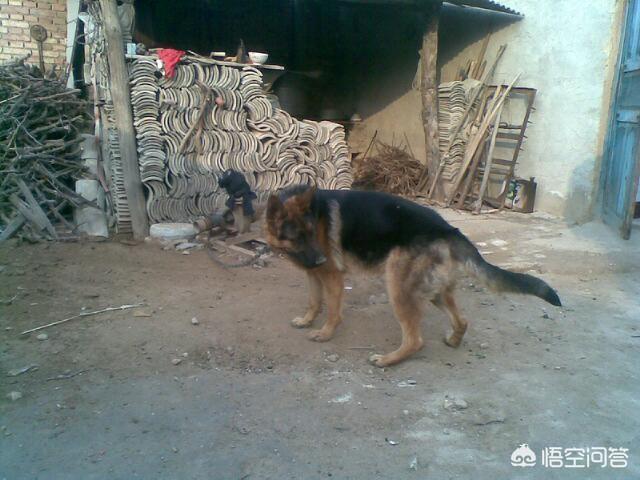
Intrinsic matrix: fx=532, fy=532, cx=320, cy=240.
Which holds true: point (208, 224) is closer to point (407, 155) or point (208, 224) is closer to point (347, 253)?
point (347, 253)

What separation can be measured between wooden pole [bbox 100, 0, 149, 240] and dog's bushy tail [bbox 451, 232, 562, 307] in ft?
15.9

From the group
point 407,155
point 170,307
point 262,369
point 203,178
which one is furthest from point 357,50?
point 262,369

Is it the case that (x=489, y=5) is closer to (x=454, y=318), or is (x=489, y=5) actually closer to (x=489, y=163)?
(x=489, y=163)

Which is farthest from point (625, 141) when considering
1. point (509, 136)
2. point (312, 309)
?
point (312, 309)

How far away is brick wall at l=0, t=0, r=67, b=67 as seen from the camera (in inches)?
368

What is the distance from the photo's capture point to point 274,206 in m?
3.93

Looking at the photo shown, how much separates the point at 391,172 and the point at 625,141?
4643 millimetres

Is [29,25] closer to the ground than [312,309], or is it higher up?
higher up

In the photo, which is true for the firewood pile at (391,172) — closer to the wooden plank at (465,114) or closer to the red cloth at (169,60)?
the wooden plank at (465,114)

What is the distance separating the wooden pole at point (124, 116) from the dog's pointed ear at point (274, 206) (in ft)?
12.9

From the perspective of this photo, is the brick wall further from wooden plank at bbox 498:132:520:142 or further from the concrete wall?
wooden plank at bbox 498:132:520:142

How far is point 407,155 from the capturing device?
468 inches

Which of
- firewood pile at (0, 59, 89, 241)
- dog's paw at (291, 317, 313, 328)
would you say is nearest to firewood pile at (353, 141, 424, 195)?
firewood pile at (0, 59, 89, 241)

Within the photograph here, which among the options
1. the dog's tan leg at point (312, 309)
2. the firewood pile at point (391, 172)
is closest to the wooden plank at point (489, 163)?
the firewood pile at point (391, 172)
